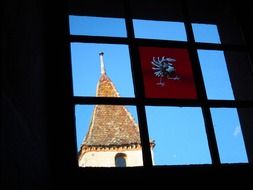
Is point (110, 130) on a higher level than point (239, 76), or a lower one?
higher

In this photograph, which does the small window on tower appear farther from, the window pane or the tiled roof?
the window pane

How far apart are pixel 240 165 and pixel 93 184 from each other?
66 cm

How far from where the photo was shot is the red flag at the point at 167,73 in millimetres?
2072

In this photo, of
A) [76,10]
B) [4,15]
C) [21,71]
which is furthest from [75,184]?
[76,10]

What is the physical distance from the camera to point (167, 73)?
2.39 m

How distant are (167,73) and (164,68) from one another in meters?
0.03

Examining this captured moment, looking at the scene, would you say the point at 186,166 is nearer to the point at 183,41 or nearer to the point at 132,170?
the point at 132,170

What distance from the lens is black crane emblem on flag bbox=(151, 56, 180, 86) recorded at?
228cm

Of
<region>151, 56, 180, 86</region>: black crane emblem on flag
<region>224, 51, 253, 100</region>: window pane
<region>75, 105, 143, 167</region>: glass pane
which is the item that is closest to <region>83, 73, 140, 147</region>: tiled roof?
<region>75, 105, 143, 167</region>: glass pane

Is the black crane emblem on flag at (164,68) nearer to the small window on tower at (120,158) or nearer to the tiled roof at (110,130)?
the tiled roof at (110,130)

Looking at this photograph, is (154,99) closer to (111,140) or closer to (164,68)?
(164,68)

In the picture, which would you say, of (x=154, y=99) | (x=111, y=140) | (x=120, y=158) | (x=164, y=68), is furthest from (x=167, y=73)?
(x=120, y=158)

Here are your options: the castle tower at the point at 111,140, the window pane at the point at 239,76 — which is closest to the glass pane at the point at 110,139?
the castle tower at the point at 111,140

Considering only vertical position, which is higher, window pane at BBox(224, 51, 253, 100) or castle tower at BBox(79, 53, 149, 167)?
castle tower at BBox(79, 53, 149, 167)
